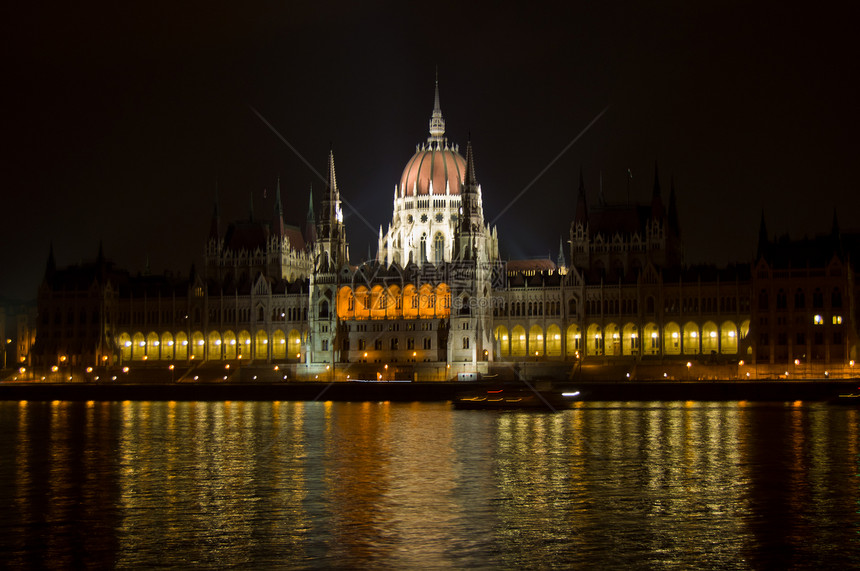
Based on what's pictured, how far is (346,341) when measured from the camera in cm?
12400

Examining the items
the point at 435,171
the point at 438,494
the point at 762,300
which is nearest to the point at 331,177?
the point at 435,171

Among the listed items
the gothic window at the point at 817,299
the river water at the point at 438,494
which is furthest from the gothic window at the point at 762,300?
the river water at the point at 438,494

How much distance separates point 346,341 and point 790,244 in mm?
45498

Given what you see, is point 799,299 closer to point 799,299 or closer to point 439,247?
point 799,299

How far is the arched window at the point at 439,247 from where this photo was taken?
14050cm

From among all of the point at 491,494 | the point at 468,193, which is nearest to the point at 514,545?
the point at 491,494

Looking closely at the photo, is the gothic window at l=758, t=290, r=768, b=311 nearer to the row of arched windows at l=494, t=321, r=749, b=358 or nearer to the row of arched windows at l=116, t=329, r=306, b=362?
the row of arched windows at l=494, t=321, r=749, b=358

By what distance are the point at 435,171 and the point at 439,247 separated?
9.58 m

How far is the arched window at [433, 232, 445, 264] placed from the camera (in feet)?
461

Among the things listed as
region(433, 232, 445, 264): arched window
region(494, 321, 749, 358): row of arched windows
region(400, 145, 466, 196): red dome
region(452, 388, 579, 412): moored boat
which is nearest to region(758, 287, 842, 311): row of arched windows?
region(494, 321, 749, 358): row of arched windows

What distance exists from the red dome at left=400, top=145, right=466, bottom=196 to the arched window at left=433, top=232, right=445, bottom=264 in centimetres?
547

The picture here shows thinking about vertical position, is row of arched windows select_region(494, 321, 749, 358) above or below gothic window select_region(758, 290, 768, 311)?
below

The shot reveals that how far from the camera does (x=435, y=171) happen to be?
471ft

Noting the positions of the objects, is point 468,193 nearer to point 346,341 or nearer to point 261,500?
point 346,341
